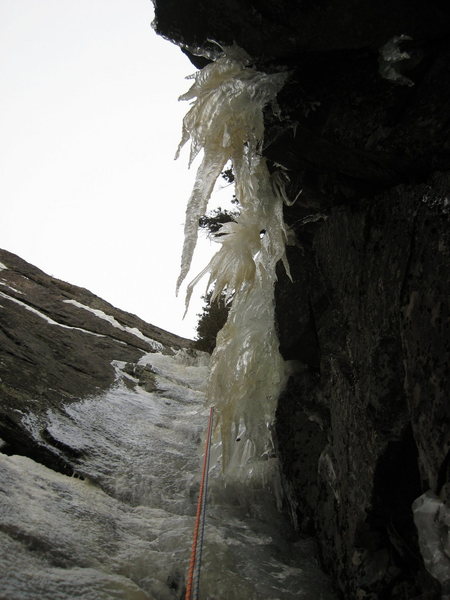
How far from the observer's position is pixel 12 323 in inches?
249

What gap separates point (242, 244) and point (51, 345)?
351 cm

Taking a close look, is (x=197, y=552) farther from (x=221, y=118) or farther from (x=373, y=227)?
(x=221, y=118)

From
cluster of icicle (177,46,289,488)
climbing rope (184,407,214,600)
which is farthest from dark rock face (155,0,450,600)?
climbing rope (184,407,214,600)

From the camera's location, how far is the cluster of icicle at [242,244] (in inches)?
124

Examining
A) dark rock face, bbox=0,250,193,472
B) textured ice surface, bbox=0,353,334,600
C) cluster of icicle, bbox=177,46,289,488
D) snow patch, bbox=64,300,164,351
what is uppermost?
cluster of icicle, bbox=177,46,289,488

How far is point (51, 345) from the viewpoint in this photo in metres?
6.52

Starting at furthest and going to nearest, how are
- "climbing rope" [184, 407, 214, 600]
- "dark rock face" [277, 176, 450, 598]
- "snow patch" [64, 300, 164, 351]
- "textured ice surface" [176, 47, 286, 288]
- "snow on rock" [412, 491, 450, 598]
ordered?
"snow patch" [64, 300, 164, 351], "textured ice surface" [176, 47, 286, 288], "climbing rope" [184, 407, 214, 600], "dark rock face" [277, 176, 450, 598], "snow on rock" [412, 491, 450, 598]

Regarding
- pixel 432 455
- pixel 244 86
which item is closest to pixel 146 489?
pixel 432 455

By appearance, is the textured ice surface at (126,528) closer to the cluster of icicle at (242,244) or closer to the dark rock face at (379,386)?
the dark rock face at (379,386)

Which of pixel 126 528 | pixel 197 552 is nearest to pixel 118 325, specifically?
pixel 126 528

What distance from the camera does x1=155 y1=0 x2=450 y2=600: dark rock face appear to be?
2.48m

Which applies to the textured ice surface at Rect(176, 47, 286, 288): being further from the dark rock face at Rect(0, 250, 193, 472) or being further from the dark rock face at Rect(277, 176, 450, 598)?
the dark rock face at Rect(0, 250, 193, 472)

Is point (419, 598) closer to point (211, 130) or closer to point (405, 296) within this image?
point (405, 296)

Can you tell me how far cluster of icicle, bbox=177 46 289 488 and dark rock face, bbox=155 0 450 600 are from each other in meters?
0.16
